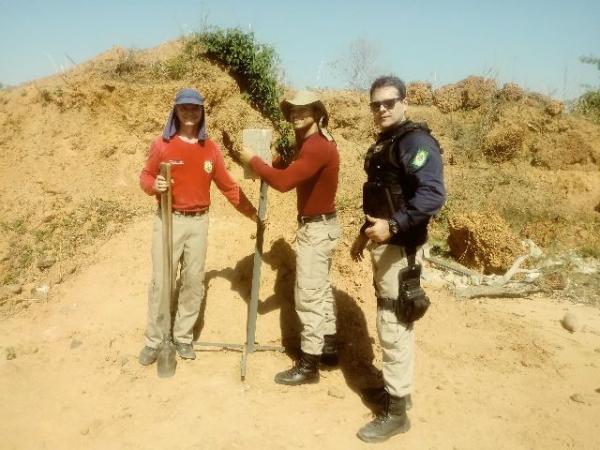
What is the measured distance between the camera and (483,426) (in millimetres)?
3217

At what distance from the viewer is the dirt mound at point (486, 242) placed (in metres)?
6.66

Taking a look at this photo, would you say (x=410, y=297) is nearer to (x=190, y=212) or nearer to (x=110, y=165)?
(x=190, y=212)

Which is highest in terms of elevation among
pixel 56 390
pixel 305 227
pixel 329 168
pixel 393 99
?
pixel 393 99

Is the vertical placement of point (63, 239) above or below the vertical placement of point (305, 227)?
below

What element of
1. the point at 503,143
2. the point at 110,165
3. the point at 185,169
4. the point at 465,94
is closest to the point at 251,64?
the point at 110,165

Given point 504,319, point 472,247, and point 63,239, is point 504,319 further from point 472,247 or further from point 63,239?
point 63,239

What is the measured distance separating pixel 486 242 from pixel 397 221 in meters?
4.64

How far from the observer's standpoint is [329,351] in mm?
3922

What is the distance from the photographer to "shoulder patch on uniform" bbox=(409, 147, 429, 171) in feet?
8.59

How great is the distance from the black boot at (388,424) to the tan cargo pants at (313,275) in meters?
0.75

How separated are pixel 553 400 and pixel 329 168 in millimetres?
2580

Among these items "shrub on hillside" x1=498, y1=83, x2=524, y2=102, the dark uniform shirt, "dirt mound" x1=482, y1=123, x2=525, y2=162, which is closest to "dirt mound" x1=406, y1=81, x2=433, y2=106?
"shrub on hillside" x1=498, y1=83, x2=524, y2=102

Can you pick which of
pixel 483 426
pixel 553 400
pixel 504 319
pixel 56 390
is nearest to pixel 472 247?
pixel 504 319

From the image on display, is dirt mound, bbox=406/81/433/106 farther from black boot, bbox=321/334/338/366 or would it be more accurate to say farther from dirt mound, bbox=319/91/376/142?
black boot, bbox=321/334/338/366
